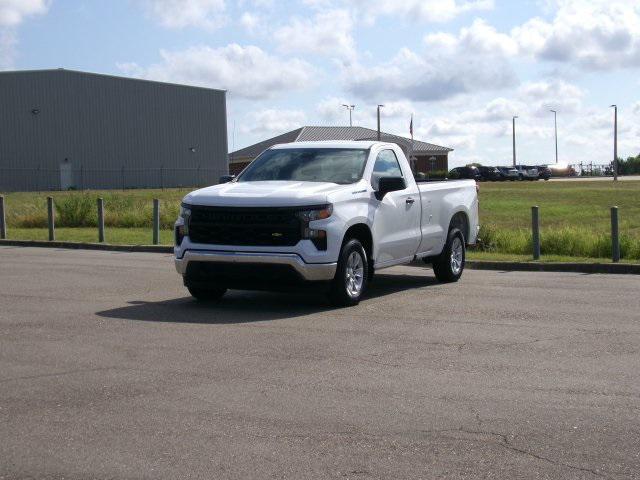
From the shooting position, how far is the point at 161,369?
804 centimetres

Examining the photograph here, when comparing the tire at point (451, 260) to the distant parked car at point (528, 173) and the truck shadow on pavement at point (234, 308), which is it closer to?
the truck shadow on pavement at point (234, 308)

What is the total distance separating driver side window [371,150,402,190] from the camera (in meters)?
12.9

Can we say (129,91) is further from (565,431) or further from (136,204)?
(565,431)

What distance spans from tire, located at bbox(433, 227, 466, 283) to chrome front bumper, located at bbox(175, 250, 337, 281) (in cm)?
335

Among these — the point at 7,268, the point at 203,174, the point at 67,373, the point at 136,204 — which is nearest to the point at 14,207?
the point at 136,204

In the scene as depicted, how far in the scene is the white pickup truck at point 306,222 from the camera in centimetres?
1139

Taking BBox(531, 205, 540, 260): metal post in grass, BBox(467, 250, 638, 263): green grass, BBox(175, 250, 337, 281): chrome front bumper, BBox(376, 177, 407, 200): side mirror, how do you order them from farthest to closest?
BBox(531, 205, 540, 260): metal post in grass
BBox(467, 250, 638, 263): green grass
BBox(376, 177, 407, 200): side mirror
BBox(175, 250, 337, 281): chrome front bumper

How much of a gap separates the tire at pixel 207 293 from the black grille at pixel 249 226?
795mm

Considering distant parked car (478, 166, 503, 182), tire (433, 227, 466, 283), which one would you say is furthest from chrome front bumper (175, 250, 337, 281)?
distant parked car (478, 166, 503, 182)

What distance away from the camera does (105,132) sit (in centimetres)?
7144

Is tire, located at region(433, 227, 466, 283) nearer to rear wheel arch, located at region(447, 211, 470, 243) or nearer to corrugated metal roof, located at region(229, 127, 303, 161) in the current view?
rear wheel arch, located at region(447, 211, 470, 243)

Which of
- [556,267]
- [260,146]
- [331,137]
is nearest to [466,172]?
[331,137]

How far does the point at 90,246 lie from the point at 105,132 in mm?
50908

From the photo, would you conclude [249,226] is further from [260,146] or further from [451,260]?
[260,146]
